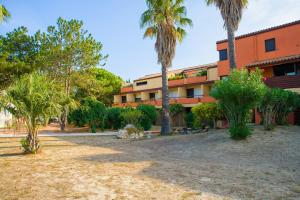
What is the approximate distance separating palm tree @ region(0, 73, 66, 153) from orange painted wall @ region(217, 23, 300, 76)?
69.7 ft

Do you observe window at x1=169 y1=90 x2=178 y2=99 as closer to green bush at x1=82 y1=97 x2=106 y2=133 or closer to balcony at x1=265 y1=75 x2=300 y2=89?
green bush at x1=82 y1=97 x2=106 y2=133

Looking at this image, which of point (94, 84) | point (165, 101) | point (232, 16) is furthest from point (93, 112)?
point (232, 16)

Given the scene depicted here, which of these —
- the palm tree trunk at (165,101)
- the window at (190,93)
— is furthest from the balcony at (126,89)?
the palm tree trunk at (165,101)

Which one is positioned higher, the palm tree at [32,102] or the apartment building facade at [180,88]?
the apartment building facade at [180,88]

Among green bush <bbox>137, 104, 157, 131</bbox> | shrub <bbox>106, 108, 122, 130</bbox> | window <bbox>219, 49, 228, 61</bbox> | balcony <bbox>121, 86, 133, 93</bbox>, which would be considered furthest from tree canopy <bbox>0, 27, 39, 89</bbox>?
balcony <bbox>121, 86, 133, 93</bbox>

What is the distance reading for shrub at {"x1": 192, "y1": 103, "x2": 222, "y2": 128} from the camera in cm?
2255

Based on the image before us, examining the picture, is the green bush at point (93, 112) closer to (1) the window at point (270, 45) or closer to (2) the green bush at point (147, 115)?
(2) the green bush at point (147, 115)

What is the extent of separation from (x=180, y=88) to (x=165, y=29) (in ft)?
58.9

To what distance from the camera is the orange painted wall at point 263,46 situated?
2533 centimetres

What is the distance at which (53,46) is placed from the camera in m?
30.6

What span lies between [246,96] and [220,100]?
5.06 ft

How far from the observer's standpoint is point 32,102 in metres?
12.2

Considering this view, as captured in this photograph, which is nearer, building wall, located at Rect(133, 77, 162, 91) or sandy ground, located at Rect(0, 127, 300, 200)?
sandy ground, located at Rect(0, 127, 300, 200)

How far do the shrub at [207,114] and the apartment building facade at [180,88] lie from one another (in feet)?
29.3
